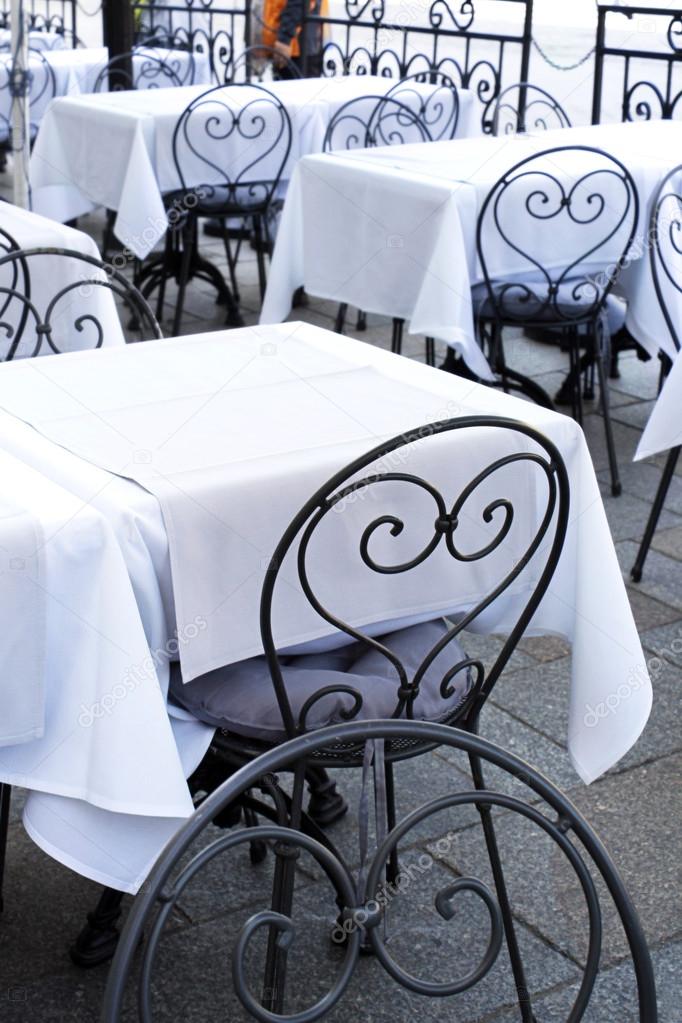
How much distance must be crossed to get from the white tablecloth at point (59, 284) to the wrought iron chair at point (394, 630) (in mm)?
1582

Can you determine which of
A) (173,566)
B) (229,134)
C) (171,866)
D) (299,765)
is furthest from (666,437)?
(229,134)

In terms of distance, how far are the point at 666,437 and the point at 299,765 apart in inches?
82.4

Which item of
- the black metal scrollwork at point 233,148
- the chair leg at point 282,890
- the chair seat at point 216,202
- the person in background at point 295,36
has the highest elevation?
the person in background at point 295,36

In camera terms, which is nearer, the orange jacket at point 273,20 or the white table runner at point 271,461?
the white table runner at point 271,461

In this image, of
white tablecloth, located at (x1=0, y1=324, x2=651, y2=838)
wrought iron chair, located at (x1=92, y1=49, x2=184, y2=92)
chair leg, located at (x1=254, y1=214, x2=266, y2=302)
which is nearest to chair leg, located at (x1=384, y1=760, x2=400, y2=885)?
white tablecloth, located at (x1=0, y1=324, x2=651, y2=838)

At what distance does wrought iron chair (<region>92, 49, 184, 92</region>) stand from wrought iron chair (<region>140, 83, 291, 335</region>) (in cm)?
153

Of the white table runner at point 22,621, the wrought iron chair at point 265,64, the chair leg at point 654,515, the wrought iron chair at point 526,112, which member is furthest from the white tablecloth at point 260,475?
the wrought iron chair at point 265,64

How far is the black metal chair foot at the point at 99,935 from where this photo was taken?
206 centimetres

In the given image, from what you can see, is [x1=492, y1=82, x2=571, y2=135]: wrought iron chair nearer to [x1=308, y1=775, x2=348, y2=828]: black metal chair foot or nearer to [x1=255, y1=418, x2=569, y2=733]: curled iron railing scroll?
[x1=308, y1=775, x2=348, y2=828]: black metal chair foot

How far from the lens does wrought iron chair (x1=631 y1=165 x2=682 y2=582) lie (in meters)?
3.56

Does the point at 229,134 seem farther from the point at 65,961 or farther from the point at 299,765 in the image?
the point at 299,765

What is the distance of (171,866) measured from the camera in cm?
115

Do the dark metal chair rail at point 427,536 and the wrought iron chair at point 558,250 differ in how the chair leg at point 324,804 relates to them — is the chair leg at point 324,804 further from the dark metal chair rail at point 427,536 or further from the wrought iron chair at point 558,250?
the wrought iron chair at point 558,250

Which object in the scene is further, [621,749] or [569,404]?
[569,404]
